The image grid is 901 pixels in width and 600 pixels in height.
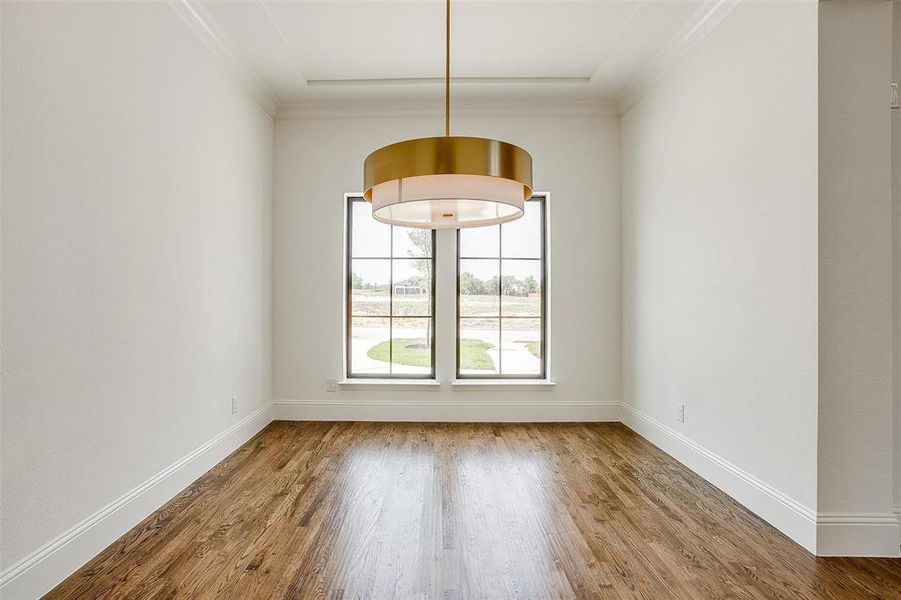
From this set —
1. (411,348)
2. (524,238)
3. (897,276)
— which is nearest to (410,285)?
(411,348)

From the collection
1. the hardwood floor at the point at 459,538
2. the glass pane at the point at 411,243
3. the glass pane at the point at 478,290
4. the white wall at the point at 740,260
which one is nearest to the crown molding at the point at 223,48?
the glass pane at the point at 411,243

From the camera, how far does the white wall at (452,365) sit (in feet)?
14.5

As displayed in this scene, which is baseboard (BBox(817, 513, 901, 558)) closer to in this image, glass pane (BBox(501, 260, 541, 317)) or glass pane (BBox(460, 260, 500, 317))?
glass pane (BBox(501, 260, 541, 317))

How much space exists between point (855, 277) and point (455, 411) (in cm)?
315

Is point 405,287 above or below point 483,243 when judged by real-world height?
below

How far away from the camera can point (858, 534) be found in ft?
6.94

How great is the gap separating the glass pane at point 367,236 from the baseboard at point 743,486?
9.42 ft

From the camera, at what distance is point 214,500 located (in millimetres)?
2691

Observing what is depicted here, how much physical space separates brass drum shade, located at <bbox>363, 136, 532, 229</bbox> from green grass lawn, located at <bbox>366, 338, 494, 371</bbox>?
248 cm

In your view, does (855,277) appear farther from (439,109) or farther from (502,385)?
(439,109)

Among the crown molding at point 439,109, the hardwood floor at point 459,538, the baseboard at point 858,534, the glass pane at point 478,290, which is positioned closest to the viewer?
the hardwood floor at point 459,538

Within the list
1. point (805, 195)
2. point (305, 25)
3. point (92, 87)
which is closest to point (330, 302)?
point (305, 25)

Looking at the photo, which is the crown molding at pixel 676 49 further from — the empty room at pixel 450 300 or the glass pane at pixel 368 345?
the glass pane at pixel 368 345

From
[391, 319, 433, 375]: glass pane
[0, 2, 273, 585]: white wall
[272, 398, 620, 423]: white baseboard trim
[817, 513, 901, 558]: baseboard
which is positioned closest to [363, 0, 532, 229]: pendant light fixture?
[0, 2, 273, 585]: white wall
